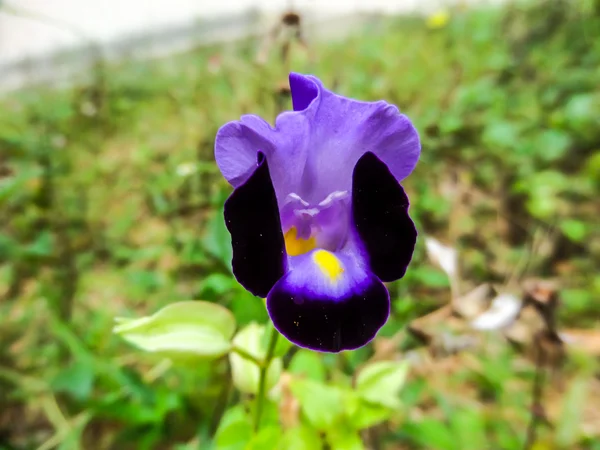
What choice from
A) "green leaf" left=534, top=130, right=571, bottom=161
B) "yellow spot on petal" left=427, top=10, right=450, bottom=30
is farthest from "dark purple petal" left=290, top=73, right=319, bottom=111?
"yellow spot on petal" left=427, top=10, right=450, bottom=30

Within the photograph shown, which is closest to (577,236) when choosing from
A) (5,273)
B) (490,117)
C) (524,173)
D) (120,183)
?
(524,173)

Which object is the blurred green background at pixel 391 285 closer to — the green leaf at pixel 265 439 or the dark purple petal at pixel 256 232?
the green leaf at pixel 265 439

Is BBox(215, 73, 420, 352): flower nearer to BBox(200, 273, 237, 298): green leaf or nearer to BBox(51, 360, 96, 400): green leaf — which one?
BBox(200, 273, 237, 298): green leaf

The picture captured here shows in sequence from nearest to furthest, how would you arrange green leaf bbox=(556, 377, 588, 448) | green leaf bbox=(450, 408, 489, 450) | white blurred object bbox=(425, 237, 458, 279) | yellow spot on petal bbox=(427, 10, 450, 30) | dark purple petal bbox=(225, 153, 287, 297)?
dark purple petal bbox=(225, 153, 287, 297) < white blurred object bbox=(425, 237, 458, 279) < green leaf bbox=(450, 408, 489, 450) < green leaf bbox=(556, 377, 588, 448) < yellow spot on petal bbox=(427, 10, 450, 30)

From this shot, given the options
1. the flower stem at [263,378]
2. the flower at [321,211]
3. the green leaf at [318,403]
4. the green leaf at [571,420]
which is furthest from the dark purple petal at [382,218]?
the green leaf at [571,420]

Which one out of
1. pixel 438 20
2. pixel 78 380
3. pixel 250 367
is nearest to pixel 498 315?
pixel 250 367

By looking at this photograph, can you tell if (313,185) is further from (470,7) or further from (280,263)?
(470,7)

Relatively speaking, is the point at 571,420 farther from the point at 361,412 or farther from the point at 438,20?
the point at 438,20
